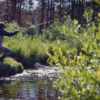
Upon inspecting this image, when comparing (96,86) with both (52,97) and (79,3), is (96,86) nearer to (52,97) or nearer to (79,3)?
(52,97)

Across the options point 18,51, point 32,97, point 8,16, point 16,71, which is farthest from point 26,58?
point 8,16

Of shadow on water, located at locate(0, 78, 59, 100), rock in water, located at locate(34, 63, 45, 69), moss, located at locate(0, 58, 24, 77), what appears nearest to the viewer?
shadow on water, located at locate(0, 78, 59, 100)

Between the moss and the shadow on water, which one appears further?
the moss

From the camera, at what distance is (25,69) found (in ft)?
53.7

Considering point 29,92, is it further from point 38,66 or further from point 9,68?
point 38,66

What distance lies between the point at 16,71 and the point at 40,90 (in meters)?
5.15

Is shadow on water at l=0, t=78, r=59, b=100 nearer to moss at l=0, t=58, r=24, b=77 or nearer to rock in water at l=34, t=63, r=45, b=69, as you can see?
moss at l=0, t=58, r=24, b=77

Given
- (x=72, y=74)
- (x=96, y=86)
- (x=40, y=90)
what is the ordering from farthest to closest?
(x=40, y=90), (x=72, y=74), (x=96, y=86)

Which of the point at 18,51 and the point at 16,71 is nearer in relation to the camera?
the point at 16,71

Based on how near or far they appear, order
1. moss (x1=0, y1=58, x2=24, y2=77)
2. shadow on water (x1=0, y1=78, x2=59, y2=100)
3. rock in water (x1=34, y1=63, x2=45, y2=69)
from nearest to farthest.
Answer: shadow on water (x1=0, y1=78, x2=59, y2=100) < moss (x1=0, y1=58, x2=24, y2=77) < rock in water (x1=34, y1=63, x2=45, y2=69)

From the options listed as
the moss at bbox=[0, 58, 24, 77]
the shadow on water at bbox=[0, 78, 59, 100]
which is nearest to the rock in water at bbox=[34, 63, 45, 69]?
the moss at bbox=[0, 58, 24, 77]

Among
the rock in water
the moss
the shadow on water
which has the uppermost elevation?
the shadow on water

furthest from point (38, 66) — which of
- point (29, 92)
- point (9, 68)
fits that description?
point (29, 92)

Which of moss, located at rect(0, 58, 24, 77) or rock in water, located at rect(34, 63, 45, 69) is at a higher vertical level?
moss, located at rect(0, 58, 24, 77)
